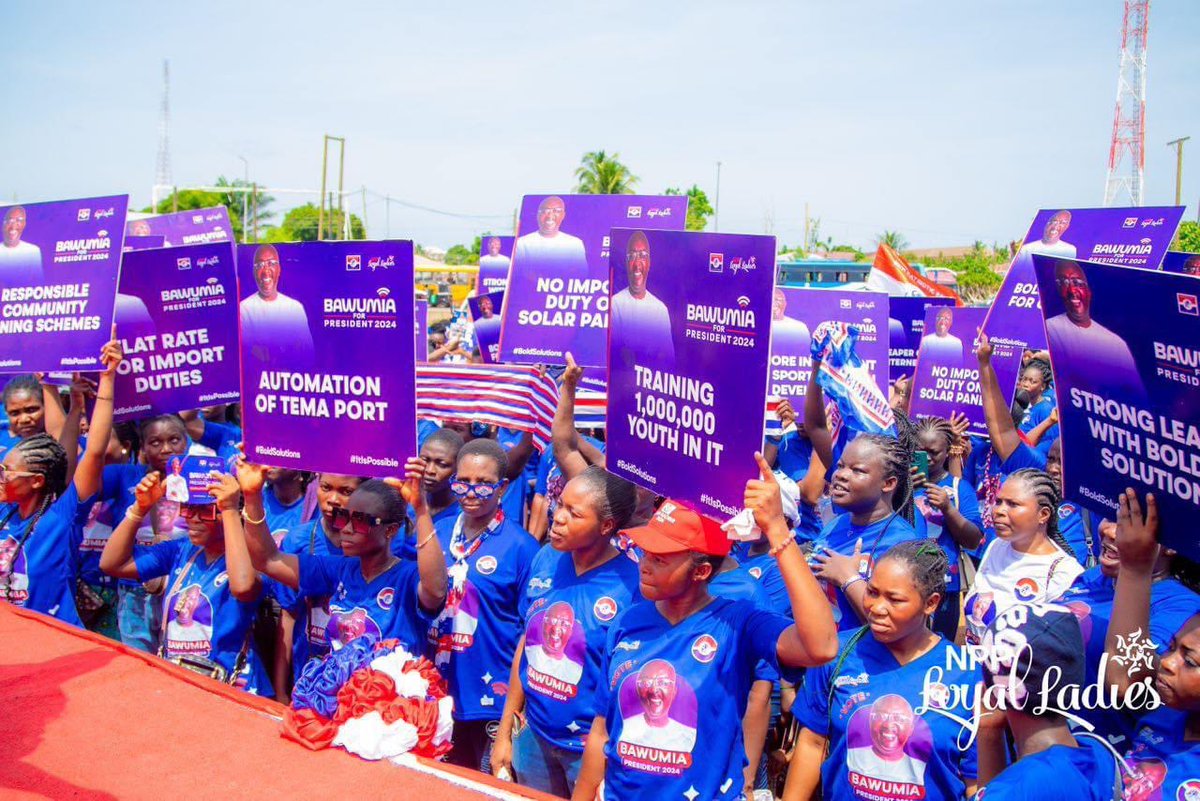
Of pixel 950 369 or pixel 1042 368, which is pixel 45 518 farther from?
pixel 1042 368

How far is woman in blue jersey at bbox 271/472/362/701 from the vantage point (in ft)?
14.4

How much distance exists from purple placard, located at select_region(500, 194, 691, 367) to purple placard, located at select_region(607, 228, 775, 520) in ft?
6.83

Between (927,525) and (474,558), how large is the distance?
9.76 ft

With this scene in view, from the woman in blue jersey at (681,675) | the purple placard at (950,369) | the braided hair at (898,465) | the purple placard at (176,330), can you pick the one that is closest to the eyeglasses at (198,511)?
the purple placard at (176,330)

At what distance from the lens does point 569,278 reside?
5973 millimetres

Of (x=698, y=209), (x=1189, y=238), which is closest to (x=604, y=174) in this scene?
(x=698, y=209)

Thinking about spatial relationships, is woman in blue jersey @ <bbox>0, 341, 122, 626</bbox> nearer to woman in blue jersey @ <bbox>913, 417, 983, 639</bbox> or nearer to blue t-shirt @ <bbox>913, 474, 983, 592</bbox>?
woman in blue jersey @ <bbox>913, 417, 983, 639</bbox>

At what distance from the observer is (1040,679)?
255 centimetres

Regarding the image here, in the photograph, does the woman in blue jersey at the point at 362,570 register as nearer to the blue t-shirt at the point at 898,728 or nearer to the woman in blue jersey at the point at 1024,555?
the blue t-shirt at the point at 898,728

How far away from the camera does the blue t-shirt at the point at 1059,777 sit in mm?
2299

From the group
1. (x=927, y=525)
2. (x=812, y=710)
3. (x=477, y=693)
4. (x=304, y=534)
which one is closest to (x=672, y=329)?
(x=812, y=710)

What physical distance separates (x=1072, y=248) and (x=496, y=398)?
4156mm

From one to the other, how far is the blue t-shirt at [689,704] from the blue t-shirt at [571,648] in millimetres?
534

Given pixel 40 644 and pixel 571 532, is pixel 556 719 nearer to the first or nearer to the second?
pixel 571 532
